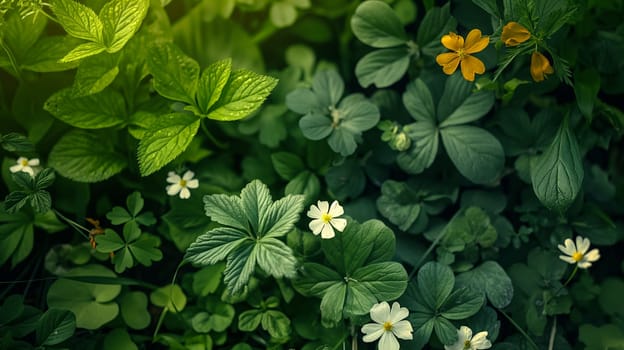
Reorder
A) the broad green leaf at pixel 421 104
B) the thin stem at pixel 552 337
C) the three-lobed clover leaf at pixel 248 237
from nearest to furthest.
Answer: the three-lobed clover leaf at pixel 248 237
the thin stem at pixel 552 337
the broad green leaf at pixel 421 104

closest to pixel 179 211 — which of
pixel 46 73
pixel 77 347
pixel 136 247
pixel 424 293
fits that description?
pixel 136 247

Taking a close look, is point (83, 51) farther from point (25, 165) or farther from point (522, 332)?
point (522, 332)

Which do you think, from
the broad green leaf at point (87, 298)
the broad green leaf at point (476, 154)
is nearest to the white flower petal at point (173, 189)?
the broad green leaf at point (87, 298)

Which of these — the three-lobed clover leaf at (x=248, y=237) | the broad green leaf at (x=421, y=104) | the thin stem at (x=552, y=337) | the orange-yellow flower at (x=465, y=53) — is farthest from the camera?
the broad green leaf at (x=421, y=104)

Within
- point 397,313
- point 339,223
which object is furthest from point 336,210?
point 397,313

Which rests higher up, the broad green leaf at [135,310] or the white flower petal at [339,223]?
the white flower petal at [339,223]

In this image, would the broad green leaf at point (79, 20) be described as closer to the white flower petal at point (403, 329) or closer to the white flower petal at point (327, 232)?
the white flower petal at point (327, 232)

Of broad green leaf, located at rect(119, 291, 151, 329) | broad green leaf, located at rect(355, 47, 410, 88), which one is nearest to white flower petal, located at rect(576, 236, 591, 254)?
broad green leaf, located at rect(355, 47, 410, 88)

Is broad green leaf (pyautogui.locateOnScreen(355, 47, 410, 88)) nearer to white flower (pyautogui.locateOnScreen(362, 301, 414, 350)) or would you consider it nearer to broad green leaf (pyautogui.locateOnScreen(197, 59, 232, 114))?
broad green leaf (pyautogui.locateOnScreen(197, 59, 232, 114))
